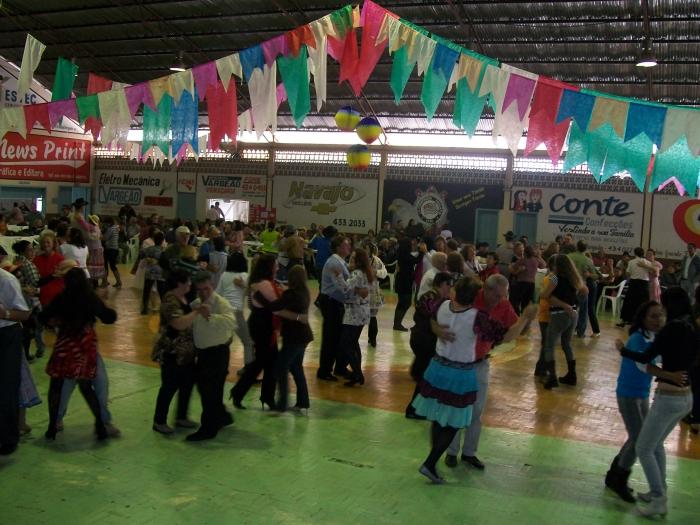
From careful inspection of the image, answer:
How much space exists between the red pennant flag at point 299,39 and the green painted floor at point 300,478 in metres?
3.47

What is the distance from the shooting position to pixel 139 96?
7.44 metres

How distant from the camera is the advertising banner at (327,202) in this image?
22016 mm

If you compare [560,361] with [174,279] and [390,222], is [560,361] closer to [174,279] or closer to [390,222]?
[174,279]

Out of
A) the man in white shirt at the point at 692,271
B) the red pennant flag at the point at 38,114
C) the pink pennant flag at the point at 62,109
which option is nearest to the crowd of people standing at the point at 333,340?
the pink pennant flag at the point at 62,109

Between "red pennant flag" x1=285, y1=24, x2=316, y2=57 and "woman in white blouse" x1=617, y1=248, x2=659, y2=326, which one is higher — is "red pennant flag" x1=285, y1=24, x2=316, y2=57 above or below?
above

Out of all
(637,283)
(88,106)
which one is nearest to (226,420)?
(88,106)

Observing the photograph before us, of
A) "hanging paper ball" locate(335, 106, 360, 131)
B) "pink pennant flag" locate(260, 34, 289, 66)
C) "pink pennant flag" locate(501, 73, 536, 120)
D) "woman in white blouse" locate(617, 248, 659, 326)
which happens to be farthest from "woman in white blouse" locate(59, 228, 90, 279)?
"woman in white blouse" locate(617, 248, 659, 326)

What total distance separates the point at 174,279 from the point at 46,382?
2.38m

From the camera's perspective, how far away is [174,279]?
4.91 metres

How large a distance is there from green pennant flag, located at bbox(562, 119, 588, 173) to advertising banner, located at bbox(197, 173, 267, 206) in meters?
18.7

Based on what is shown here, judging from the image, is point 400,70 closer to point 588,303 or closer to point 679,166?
point 679,166

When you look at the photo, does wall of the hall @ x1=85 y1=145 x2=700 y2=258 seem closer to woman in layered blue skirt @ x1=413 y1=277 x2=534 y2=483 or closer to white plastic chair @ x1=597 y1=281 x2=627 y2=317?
white plastic chair @ x1=597 y1=281 x2=627 y2=317

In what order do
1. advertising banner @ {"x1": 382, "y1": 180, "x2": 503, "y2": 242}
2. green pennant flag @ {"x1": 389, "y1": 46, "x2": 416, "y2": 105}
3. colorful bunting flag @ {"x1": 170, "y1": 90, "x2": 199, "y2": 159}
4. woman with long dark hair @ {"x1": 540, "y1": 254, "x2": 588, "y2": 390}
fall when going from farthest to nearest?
advertising banner @ {"x1": 382, "y1": 180, "x2": 503, "y2": 242} < colorful bunting flag @ {"x1": 170, "y1": 90, "x2": 199, "y2": 159} < woman with long dark hair @ {"x1": 540, "y1": 254, "x2": 588, "y2": 390} < green pennant flag @ {"x1": 389, "y1": 46, "x2": 416, "y2": 105}

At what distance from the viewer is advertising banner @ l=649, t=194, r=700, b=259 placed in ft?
58.2
